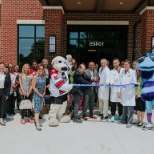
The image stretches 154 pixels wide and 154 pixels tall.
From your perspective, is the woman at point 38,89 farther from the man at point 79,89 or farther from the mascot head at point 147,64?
the mascot head at point 147,64

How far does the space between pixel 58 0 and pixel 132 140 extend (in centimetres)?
575

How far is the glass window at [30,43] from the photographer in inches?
464

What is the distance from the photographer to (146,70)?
650cm

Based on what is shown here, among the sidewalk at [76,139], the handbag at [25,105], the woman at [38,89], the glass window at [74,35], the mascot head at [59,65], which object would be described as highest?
the glass window at [74,35]

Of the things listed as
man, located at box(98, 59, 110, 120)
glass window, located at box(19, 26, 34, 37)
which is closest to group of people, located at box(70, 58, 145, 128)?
man, located at box(98, 59, 110, 120)

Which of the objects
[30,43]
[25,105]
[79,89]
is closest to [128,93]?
[79,89]

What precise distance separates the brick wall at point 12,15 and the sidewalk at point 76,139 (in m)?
5.26

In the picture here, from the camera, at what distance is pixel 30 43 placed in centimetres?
1189

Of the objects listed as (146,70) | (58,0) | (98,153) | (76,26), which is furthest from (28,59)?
(98,153)

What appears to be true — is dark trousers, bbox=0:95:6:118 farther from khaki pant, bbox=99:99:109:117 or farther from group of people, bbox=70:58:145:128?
khaki pant, bbox=99:99:109:117

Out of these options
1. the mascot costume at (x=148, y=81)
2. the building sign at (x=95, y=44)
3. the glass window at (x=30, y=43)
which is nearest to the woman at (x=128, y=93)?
the mascot costume at (x=148, y=81)

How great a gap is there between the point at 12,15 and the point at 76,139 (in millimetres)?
7546

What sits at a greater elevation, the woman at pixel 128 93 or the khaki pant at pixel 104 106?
the woman at pixel 128 93

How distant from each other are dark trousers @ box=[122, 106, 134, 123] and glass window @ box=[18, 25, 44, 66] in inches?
228
